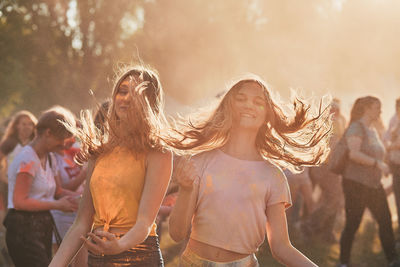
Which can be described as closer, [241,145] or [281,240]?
[281,240]

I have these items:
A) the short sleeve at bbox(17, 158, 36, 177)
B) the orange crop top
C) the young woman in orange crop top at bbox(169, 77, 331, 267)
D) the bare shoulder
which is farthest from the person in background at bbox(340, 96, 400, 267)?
the orange crop top

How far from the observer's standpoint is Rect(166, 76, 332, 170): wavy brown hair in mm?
4164

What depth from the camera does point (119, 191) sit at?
3521 millimetres

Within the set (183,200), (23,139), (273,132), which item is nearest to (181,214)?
(183,200)

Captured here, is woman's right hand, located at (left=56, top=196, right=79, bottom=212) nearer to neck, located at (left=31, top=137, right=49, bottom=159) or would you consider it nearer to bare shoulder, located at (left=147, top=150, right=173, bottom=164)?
neck, located at (left=31, top=137, right=49, bottom=159)

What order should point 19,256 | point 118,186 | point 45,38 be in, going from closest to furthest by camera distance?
1. point 118,186
2. point 19,256
3. point 45,38

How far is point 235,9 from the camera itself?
3403 cm

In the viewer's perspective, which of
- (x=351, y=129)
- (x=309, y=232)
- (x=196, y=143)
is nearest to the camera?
(x=196, y=143)

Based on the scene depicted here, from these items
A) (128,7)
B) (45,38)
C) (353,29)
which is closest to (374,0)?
(353,29)

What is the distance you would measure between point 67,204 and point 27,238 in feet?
1.30

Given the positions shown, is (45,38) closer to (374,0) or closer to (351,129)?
(374,0)

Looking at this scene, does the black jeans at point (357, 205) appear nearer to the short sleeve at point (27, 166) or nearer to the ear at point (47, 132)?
the ear at point (47, 132)

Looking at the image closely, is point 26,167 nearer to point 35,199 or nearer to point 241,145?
point 35,199

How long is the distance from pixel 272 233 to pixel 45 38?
26.7 m
